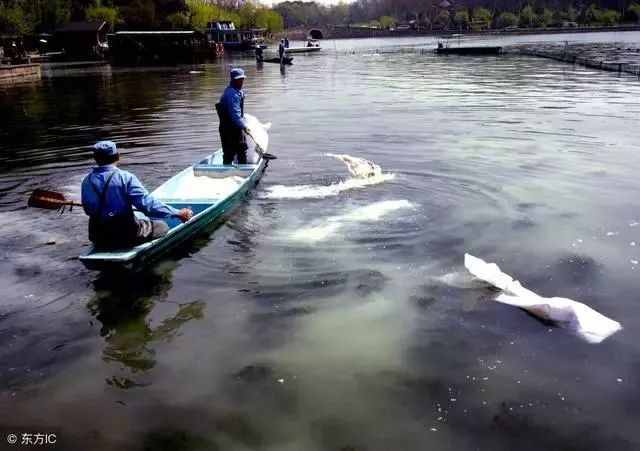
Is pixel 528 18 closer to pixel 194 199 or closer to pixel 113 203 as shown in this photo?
pixel 194 199

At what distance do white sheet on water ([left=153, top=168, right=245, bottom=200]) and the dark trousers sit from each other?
34.2 inches

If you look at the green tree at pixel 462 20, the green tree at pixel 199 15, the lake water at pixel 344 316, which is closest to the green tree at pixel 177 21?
the green tree at pixel 199 15

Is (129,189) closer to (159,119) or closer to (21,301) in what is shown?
(21,301)

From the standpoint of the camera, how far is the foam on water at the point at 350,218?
33.6ft

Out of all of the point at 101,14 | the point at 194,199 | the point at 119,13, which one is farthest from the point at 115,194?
the point at 119,13

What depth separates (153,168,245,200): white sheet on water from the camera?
11.5 metres

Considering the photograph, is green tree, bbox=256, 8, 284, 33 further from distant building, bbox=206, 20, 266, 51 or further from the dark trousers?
the dark trousers

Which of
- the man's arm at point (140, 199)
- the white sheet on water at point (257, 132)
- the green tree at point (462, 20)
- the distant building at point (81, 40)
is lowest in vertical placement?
the man's arm at point (140, 199)

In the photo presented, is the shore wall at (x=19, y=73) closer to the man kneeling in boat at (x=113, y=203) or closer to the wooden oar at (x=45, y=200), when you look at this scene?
the wooden oar at (x=45, y=200)

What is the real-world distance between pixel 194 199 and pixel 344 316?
4.74m

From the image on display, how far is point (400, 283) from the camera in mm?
8328

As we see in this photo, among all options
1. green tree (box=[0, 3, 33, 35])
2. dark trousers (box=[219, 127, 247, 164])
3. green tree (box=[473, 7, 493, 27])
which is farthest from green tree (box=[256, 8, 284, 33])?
dark trousers (box=[219, 127, 247, 164])

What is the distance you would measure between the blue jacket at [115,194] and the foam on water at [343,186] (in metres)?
5.11

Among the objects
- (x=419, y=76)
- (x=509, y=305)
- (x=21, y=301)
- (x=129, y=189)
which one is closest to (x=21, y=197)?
(x=21, y=301)
